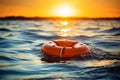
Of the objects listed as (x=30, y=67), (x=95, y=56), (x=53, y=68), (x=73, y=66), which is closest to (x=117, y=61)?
(x=95, y=56)

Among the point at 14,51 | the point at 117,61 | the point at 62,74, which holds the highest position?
the point at 14,51

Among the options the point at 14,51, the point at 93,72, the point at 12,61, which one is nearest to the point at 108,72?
the point at 93,72

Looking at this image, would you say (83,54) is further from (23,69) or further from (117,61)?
(23,69)

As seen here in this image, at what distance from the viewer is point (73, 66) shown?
8.00 m

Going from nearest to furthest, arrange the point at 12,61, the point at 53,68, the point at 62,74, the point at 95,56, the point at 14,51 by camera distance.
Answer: the point at 62,74 → the point at 53,68 → the point at 12,61 → the point at 95,56 → the point at 14,51

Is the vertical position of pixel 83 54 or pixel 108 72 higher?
pixel 83 54

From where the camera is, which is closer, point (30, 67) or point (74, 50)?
point (30, 67)

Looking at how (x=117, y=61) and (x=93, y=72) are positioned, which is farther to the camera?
(x=117, y=61)

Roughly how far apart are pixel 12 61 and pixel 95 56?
2999 millimetres

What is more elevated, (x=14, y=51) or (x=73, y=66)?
(x=14, y=51)

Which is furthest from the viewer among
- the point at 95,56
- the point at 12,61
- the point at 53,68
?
the point at 95,56

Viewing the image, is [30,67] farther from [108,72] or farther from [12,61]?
[108,72]

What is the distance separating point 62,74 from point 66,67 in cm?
73

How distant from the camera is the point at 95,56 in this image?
9.38m
